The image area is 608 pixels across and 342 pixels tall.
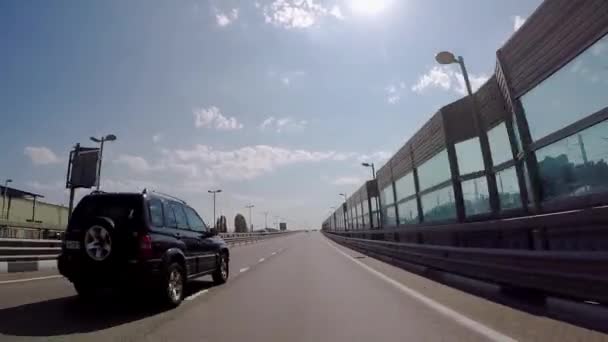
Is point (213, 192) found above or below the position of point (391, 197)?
above

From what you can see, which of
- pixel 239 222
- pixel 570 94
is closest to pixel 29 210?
pixel 570 94

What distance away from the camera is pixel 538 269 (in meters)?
6.21

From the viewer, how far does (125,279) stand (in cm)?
679

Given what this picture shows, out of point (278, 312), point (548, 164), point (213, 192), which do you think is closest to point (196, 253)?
point (278, 312)

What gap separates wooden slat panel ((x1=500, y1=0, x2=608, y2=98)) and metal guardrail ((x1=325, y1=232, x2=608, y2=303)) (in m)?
3.22

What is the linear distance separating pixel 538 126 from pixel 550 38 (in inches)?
60.1

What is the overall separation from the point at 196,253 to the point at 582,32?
8008 millimetres

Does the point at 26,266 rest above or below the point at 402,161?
below

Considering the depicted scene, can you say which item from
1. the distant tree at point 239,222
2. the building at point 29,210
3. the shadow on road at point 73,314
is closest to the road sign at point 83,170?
the shadow on road at point 73,314

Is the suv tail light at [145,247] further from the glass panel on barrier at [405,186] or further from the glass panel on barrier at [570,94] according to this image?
A: the glass panel on barrier at [405,186]

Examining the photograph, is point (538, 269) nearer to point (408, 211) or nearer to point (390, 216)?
point (408, 211)

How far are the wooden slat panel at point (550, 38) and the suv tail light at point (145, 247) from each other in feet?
24.0

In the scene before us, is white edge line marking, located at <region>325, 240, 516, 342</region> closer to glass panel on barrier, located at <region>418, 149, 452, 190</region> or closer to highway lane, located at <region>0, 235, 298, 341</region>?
highway lane, located at <region>0, 235, 298, 341</region>

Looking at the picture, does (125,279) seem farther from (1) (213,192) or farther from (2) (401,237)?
(1) (213,192)
